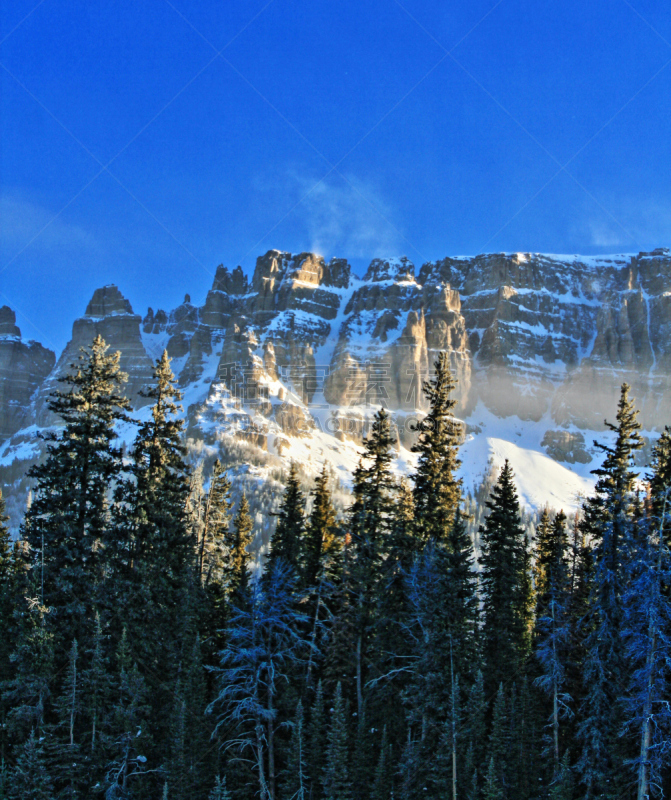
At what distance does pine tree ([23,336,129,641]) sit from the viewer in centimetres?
2862

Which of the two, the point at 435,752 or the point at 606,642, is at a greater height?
the point at 606,642

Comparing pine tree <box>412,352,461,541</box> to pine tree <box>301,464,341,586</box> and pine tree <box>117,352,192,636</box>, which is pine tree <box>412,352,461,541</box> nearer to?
pine tree <box>301,464,341,586</box>

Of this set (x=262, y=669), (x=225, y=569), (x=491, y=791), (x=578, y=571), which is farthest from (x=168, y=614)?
(x=578, y=571)

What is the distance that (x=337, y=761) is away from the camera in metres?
26.8

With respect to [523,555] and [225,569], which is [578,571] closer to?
[523,555]

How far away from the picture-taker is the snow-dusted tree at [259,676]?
91.4 feet

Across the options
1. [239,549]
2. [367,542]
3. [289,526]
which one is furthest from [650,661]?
[239,549]

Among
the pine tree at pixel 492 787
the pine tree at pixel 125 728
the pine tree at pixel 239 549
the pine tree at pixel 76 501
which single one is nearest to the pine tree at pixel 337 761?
the pine tree at pixel 492 787

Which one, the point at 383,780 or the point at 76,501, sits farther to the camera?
the point at 76,501

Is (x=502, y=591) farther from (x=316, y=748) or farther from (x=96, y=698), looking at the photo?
(x=96, y=698)

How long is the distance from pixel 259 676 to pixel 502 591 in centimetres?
1448

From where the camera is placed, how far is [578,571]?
122ft

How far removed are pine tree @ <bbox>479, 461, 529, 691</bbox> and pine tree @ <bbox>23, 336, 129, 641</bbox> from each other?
19.4 metres

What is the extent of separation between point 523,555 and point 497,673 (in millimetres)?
7217
